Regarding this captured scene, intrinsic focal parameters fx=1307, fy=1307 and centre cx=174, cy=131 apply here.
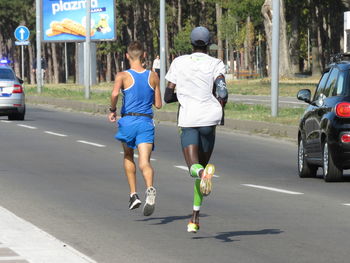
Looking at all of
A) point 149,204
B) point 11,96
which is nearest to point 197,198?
Answer: point 149,204

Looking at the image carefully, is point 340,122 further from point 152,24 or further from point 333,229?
point 152,24

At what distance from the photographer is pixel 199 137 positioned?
11.0m

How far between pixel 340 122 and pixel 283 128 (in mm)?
11033

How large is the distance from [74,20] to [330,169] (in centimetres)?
5428

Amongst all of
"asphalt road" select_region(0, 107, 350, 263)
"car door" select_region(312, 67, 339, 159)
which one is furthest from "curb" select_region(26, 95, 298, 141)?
"car door" select_region(312, 67, 339, 159)

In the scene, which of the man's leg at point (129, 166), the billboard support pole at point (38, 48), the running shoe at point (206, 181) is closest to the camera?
the running shoe at point (206, 181)

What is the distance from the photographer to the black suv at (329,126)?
16562mm

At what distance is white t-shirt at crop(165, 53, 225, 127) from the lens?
10.9m

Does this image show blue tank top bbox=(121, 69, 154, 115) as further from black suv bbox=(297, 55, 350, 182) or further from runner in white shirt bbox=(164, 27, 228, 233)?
black suv bbox=(297, 55, 350, 182)

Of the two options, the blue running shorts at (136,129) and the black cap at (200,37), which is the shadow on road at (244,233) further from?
the black cap at (200,37)

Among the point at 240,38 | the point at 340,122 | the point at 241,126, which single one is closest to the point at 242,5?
the point at 240,38

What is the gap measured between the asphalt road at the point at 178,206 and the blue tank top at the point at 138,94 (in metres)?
1.04

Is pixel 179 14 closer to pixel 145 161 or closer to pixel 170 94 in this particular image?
pixel 145 161

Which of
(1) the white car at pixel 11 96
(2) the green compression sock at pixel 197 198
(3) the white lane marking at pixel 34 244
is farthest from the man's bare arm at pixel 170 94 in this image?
(1) the white car at pixel 11 96
